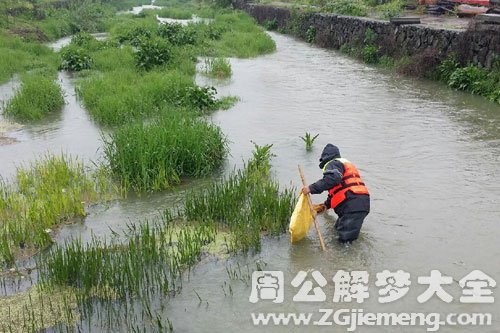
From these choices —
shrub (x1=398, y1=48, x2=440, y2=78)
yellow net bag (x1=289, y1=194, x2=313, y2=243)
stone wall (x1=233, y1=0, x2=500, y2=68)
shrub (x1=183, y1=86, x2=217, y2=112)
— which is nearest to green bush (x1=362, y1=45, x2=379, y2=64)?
stone wall (x1=233, y1=0, x2=500, y2=68)

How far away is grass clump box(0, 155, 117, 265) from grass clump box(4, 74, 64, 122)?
3.06 meters

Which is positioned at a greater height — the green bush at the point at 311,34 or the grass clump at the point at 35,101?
the green bush at the point at 311,34

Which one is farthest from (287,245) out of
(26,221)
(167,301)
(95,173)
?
(95,173)

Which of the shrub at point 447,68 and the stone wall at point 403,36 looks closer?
the stone wall at point 403,36

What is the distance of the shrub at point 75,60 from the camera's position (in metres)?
15.7

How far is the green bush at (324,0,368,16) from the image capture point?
73.8ft

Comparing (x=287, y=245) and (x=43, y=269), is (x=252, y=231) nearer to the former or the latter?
(x=287, y=245)

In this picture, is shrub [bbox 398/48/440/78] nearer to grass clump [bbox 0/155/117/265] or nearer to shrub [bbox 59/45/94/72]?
shrub [bbox 59/45/94/72]

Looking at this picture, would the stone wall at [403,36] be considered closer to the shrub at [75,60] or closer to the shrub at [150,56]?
the shrub at [150,56]

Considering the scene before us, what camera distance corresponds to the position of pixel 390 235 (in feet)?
18.8

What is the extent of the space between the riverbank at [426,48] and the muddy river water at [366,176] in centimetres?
61

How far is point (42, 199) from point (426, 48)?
11.9 meters

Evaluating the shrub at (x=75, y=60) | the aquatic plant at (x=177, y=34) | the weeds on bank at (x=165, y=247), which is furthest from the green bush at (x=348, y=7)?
the weeds on bank at (x=165, y=247)

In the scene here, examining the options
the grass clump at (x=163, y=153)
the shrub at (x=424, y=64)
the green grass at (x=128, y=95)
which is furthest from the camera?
the shrub at (x=424, y=64)
